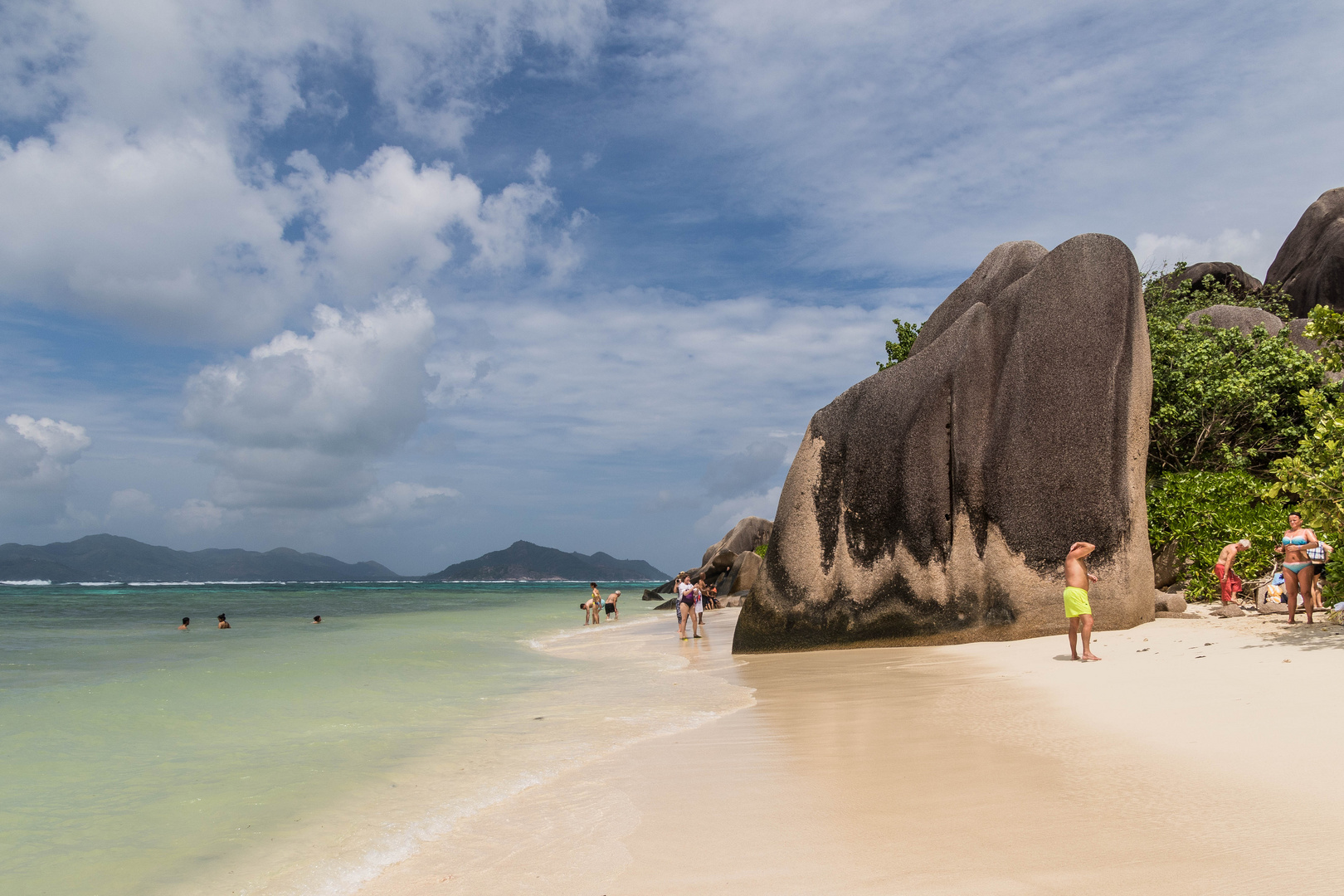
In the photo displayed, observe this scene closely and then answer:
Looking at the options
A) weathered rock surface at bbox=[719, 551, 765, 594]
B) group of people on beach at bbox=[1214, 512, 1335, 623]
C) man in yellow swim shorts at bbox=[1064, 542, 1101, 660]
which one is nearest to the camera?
man in yellow swim shorts at bbox=[1064, 542, 1101, 660]

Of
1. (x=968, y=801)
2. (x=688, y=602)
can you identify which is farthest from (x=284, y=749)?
(x=688, y=602)

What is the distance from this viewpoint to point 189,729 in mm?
7320

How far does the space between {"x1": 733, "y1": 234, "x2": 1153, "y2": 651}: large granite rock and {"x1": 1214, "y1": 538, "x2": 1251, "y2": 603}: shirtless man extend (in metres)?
2.19

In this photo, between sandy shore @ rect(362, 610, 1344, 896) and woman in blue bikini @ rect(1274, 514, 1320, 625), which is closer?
sandy shore @ rect(362, 610, 1344, 896)

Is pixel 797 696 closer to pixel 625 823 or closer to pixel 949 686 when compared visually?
pixel 949 686

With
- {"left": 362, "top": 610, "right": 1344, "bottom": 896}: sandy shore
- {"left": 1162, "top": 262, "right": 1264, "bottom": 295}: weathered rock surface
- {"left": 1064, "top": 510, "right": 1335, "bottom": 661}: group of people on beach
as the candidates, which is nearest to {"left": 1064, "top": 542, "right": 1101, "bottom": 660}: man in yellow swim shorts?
{"left": 1064, "top": 510, "right": 1335, "bottom": 661}: group of people on beach

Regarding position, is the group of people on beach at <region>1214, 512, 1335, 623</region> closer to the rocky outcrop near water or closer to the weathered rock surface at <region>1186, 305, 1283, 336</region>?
the weathered rock surface at <region>1186, 305, 1283, 336</region>

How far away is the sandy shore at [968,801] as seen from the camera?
2857mm

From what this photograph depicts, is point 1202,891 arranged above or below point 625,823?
above

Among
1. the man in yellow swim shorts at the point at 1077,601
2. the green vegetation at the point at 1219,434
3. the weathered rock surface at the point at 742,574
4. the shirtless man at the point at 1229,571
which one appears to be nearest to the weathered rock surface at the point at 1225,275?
the green vegetation at the point at 1219,434

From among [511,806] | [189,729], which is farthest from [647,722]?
[189,729]

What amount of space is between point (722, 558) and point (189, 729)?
28.4 metres

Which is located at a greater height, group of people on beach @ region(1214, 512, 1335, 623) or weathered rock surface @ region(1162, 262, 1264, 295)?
weathered rock surface @ region(1162, 262, 1264, 295)

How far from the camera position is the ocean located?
4016mm
